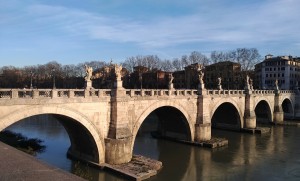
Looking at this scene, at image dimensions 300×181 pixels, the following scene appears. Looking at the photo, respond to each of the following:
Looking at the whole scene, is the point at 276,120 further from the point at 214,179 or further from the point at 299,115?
the point at 214,179

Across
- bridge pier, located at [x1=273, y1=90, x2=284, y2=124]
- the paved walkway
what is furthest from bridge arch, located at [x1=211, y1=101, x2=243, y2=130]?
the paved walkway

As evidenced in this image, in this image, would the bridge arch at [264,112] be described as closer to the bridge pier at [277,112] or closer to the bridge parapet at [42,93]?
the bridge pier at [277,112]

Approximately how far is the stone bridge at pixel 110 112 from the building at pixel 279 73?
Answer: 48878 millimetres

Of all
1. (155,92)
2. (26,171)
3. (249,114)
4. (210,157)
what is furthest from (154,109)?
(26,171)

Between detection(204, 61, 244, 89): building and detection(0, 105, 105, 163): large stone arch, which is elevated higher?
detection(204, 61, 244, 89): building

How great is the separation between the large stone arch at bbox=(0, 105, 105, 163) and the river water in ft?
5.82

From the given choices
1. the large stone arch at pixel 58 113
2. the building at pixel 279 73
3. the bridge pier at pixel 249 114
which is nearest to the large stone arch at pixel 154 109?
the large stone arch at pixel 58 113

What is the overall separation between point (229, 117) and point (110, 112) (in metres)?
21.7

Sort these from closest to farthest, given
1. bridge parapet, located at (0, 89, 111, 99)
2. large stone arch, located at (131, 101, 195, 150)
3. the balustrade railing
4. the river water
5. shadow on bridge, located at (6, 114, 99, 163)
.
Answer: bridge parapet, located at (0, 89, 111, 99)
the balustrade railing
shadow on bridge, located at (6, 114, 99, 163)
the river water
large stone arch, located at (131, 101, 195, 150)

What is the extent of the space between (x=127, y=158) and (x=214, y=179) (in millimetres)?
5713

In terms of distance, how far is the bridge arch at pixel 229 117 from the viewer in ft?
117

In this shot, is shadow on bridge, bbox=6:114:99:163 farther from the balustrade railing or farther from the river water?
the balustrade railing

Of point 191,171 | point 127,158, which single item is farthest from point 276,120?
point 127,158

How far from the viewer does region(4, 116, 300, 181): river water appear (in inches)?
758
